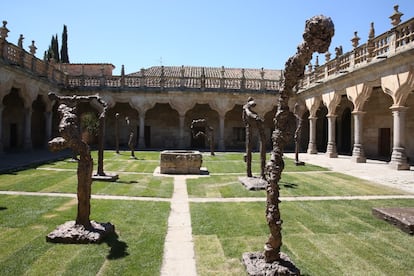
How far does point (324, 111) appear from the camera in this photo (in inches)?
1162

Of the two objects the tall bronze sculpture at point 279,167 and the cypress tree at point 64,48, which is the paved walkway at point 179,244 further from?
the cypress tree at point 64,48

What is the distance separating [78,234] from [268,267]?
→ 3146 mm

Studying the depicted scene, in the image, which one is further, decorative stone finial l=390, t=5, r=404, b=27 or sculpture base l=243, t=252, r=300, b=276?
decorative stone finial l=390, t=5, r=404, b=27

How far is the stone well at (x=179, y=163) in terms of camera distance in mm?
13266

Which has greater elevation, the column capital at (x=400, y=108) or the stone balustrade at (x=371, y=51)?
the stone balustrade at (x=371, y=51)

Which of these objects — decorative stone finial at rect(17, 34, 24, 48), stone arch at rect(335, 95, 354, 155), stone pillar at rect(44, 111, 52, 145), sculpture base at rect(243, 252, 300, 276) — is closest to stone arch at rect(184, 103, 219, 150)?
stone arch at rect(335, 95, 354, 155)

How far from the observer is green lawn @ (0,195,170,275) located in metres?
4.38

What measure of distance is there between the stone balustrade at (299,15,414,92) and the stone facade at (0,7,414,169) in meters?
0.05

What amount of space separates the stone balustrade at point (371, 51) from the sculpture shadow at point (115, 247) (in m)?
13.6

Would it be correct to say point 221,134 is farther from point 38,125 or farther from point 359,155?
point 38,125

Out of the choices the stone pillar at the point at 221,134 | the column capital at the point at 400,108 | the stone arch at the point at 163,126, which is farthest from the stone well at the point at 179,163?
the stone arch at the point at 163,126

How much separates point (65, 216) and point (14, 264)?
2.39 metres

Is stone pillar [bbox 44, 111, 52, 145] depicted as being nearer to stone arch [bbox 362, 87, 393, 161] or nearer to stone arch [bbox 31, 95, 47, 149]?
stone arch [bbox 31, 95, 47, 149]

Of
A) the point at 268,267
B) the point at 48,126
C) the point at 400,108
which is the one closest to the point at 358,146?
the point at 400,108
